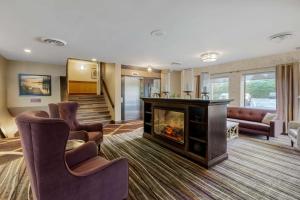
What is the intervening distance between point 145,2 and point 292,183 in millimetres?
3447

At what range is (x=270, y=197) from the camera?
2035 millimetres

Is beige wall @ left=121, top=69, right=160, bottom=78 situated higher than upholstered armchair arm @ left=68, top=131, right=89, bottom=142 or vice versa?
beige wall @ left=121, top=69, right=160, bottom=78

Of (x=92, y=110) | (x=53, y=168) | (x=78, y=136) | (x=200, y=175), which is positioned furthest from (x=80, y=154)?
(x=92, y=110)

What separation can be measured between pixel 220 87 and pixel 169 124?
4297mm

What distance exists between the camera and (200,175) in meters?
2.59

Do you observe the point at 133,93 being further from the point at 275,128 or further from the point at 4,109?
the point at 275,128

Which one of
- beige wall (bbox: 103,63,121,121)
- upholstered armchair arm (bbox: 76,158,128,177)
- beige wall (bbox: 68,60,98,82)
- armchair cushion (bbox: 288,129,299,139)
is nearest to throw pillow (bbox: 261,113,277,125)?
armchair cushion (bbox: 288,129,299,139)

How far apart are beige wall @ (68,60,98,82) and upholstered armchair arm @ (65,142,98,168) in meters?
8.22

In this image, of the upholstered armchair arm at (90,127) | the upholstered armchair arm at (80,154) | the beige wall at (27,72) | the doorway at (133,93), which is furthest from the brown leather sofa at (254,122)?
the beige wall at (27,72)

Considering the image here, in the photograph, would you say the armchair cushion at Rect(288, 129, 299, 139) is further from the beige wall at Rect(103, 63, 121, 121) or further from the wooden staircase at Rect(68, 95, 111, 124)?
the wooden staircase at Rect(68, 95, 111, 124)

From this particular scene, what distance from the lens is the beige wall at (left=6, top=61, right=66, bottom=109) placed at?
6.29 metres

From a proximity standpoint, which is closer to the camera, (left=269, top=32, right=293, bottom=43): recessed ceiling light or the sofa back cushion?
(left=269, top=32, right=293, bottom=43): recessed ceiling light

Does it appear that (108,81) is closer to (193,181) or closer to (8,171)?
(8,171)

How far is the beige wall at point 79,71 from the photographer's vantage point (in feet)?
30.6
